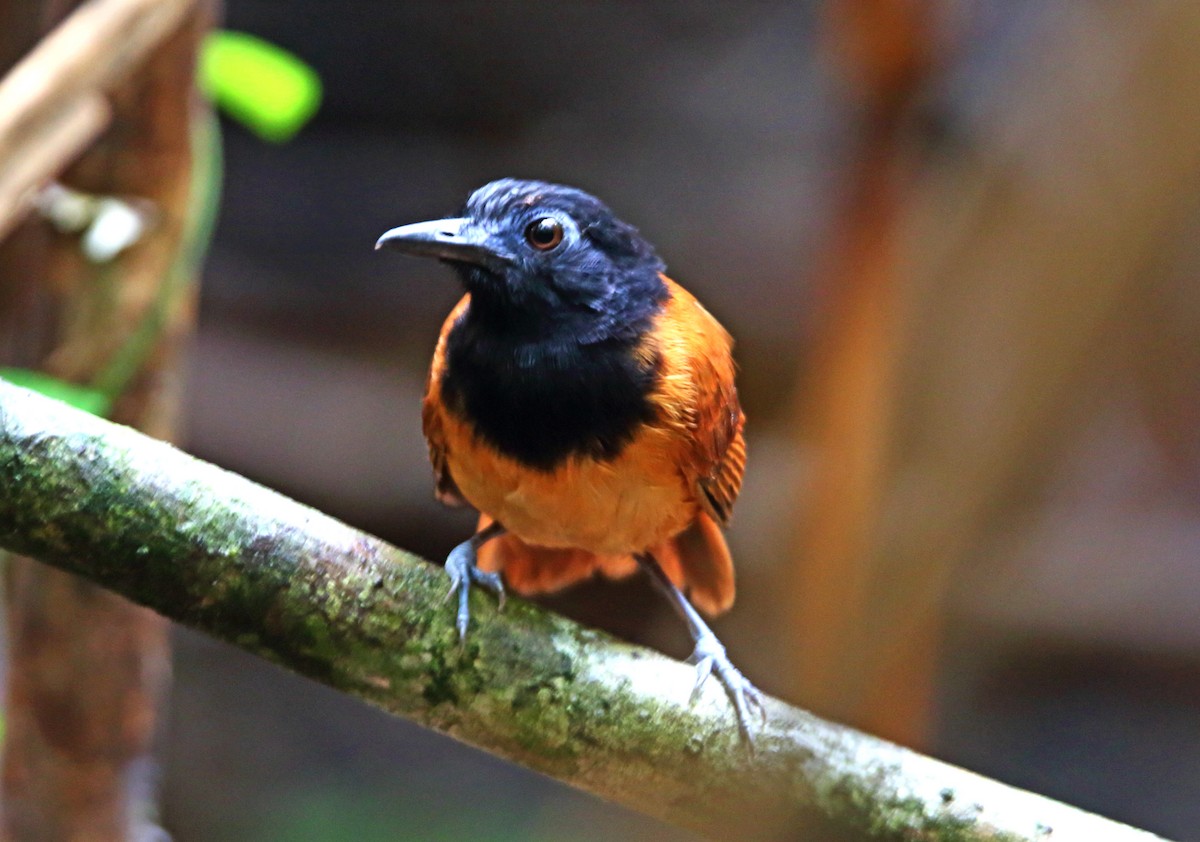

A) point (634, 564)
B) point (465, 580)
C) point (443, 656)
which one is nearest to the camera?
point (443, 656)

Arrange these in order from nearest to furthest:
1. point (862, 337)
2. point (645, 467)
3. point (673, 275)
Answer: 1. point (645, 467)
2. point (862, 337)
3. point (673, 275)

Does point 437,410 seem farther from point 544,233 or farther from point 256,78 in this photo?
point 256,78

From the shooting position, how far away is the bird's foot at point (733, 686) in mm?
1901

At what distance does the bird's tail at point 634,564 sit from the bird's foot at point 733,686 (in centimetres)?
44

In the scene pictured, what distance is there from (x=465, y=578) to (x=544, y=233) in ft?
2.16

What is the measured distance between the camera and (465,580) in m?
1.95

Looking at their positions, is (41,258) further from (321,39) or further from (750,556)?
(750,556)

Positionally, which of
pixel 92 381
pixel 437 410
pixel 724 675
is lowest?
pixel 92 381

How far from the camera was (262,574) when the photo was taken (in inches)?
65.2

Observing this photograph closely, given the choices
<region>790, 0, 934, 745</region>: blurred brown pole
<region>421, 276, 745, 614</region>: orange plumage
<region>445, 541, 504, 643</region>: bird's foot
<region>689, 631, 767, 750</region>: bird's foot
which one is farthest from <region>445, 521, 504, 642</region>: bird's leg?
<region>790, 0, 934, 745</region>: blurred brown pole

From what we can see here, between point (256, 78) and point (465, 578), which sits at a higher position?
point (256, 78)

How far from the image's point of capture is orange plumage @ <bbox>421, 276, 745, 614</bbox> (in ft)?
6.70

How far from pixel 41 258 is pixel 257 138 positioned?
2499 millimetres

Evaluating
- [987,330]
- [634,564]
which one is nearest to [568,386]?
[634,564]
